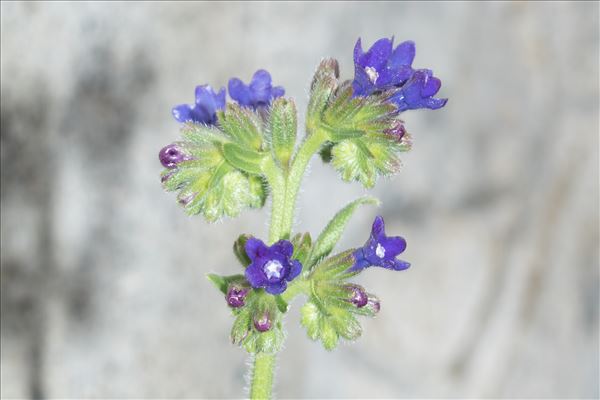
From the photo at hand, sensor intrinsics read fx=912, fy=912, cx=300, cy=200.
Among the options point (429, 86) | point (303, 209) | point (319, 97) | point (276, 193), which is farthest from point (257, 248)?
point (303, 209)

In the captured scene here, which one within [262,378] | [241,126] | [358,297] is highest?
[241,126]

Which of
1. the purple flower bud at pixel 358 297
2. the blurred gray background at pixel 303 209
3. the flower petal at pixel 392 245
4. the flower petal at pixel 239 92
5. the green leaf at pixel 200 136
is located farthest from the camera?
the blurred gray background at pixel 303 209

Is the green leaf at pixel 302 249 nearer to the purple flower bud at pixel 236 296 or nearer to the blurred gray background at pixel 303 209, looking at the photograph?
the purple flower bud at pixel 236 296

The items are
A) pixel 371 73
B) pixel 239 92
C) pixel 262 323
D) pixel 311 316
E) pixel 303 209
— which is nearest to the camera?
pixel 262 323

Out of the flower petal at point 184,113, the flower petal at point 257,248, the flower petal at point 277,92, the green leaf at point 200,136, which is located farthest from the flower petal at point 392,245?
the flower petal at point 184,113

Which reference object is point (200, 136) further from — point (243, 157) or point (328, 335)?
point (328, 335)

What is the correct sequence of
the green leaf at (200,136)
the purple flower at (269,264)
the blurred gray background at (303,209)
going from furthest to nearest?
the blurred gray background at (303,209)
the green leaf at (200,136)
the purple flower at (269,264)
